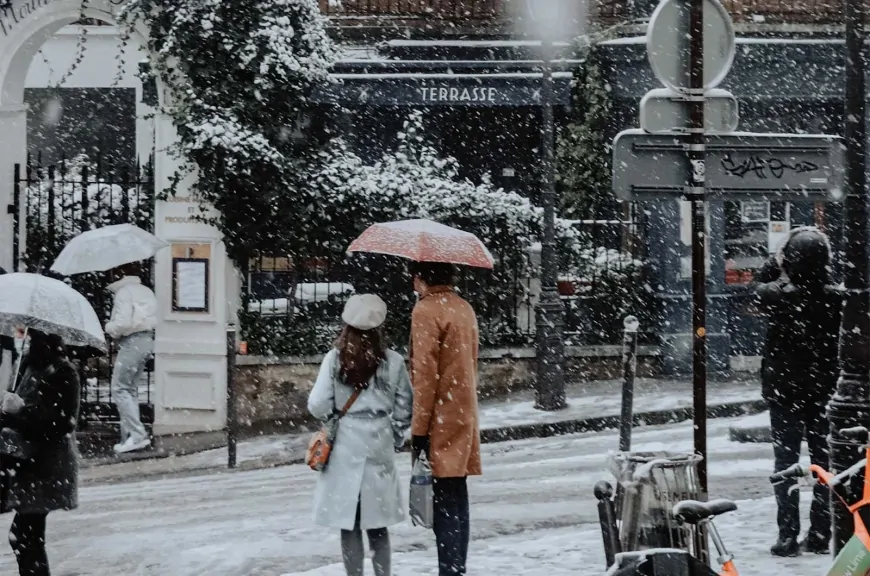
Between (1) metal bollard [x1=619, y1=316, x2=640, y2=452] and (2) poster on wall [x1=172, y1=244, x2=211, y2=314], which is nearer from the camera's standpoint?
(1) metal bollard [x1=619, y1=316, x2=640, y2=452]

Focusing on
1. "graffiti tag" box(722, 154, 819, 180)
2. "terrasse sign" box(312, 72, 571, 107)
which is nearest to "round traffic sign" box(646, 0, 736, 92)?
"graffiti tag" box(722, 154, 819, 180)

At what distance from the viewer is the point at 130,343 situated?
1230 cm

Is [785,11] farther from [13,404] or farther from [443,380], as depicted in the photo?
[13,404]

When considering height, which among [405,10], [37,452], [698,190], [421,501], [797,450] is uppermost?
[405,10]

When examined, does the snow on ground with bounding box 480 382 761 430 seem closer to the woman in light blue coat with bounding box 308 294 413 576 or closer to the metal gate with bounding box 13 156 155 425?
the metal gate with bounding box 13 156 155 425

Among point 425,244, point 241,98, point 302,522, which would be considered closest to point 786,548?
point 425,244

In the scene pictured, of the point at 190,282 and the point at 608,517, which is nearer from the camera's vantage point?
the point at 608,517

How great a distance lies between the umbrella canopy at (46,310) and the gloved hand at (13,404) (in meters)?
0.39

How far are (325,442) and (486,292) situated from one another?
9.02 m

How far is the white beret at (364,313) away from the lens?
245 inches

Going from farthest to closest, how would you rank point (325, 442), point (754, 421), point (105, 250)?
point (754, 421) < point (105, 250) < point (325, 442)

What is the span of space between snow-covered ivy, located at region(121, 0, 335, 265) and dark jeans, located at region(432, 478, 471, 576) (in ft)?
25.8

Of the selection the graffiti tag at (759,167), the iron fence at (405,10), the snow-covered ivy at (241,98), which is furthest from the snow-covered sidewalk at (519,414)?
the graffiti tag at (759,167)

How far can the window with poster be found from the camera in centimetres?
1666
